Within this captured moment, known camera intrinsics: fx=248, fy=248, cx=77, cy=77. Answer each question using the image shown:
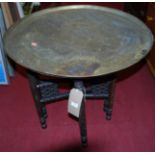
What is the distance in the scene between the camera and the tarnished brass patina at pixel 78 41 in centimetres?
102

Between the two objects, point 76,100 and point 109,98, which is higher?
point 76,100

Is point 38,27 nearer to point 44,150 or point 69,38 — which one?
point 69,38

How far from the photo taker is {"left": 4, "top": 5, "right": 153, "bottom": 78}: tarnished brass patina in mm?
1021

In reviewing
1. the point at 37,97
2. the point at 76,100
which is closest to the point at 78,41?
the point at 76,100

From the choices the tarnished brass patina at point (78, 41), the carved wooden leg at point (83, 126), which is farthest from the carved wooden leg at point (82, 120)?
the tarnished brass patina at point (78, 41)

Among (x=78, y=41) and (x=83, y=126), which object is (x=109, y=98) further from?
(x=78, y=41)

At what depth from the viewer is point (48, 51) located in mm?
1126

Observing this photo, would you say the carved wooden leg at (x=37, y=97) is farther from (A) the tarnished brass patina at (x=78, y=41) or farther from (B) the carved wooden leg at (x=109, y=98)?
(B) the carved wooden leg at (x=109, y=98)

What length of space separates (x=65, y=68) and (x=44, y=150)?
654 mm

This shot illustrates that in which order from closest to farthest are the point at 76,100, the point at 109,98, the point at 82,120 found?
the point at 76,100
the point at 82,120
the point at 109,98

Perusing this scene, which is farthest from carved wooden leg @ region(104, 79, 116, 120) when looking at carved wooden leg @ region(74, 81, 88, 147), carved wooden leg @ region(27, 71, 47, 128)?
carved wooden leg @ region(27, 71, 47, 128)

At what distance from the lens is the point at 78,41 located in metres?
1.20

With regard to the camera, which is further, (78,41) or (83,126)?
(83,126)

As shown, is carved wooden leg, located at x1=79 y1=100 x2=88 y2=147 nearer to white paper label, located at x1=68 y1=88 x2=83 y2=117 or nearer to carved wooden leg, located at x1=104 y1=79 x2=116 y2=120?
white paper label, located at x1=68 y1=88 x2=83 y2=117
